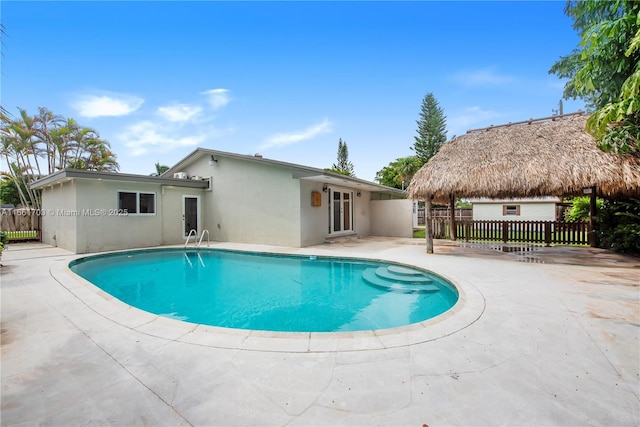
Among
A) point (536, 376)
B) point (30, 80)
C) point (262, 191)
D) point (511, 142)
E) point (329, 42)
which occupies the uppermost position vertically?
point (329, 42)

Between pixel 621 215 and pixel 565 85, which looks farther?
pixel 565 85

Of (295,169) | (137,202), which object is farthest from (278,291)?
(137,202)

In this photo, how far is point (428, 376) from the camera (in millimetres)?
2400

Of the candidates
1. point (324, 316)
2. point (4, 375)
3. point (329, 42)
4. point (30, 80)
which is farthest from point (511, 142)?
point (30, 80)

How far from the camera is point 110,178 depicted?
10586 mm

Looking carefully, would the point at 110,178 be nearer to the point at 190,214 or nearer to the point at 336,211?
the point at 190,214

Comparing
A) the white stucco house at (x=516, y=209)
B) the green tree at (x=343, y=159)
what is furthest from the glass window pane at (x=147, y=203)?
the green tree at (x=343, y=159)

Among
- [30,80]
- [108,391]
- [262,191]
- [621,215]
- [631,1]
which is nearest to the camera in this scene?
[108,391]

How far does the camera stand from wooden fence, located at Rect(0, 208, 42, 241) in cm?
1368

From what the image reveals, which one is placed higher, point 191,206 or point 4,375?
point 191,206

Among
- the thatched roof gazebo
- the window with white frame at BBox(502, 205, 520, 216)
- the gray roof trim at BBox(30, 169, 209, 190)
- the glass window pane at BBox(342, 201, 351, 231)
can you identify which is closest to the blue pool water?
the gray roof trim at BBox(30, 169, 209, 190)

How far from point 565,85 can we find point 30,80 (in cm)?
2680

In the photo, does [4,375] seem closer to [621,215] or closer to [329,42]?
[329,42]

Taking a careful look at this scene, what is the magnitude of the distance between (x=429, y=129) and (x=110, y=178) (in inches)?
1301
